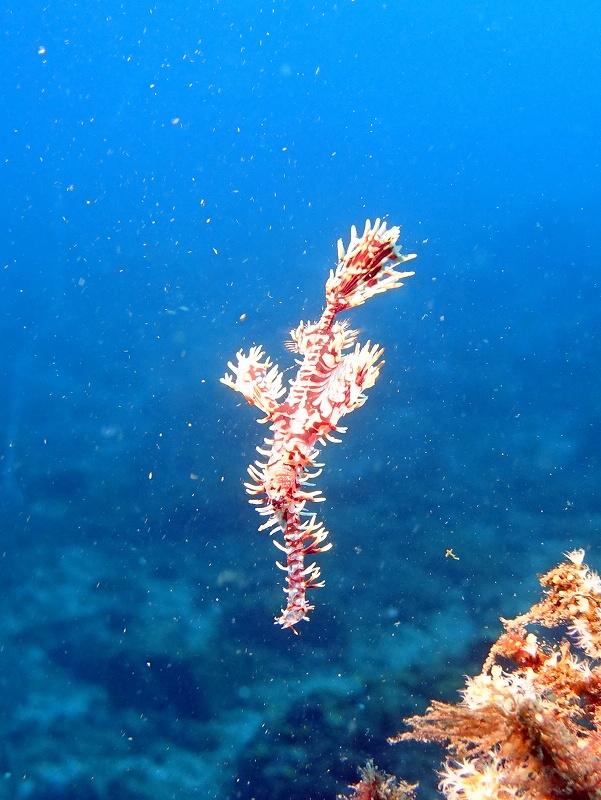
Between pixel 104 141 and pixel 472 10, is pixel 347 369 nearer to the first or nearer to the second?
pixel 104 141

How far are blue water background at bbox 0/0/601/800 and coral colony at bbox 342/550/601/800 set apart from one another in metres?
4.48

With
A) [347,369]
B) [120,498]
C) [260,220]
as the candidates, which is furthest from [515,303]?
[120,498]

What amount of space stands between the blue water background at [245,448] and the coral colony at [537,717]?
4.48m

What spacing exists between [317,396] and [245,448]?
15.8ft

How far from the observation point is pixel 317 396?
5223mm

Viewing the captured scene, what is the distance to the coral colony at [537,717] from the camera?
324 centimetres

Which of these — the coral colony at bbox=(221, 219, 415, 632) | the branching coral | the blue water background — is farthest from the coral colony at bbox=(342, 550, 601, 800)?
the blue water background

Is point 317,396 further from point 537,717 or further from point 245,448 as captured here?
point 245,448

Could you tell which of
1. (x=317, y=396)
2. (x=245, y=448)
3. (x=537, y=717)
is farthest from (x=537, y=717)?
(x=245, y=448)

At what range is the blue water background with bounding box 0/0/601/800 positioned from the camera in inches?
344

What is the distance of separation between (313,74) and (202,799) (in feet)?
80.6

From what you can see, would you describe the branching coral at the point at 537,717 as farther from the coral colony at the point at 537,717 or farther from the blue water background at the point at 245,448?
the blue water background at the point at 245,448

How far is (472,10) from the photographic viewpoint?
29.4 m

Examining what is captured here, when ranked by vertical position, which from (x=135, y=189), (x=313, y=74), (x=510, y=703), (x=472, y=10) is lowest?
(x=510, y=703)
